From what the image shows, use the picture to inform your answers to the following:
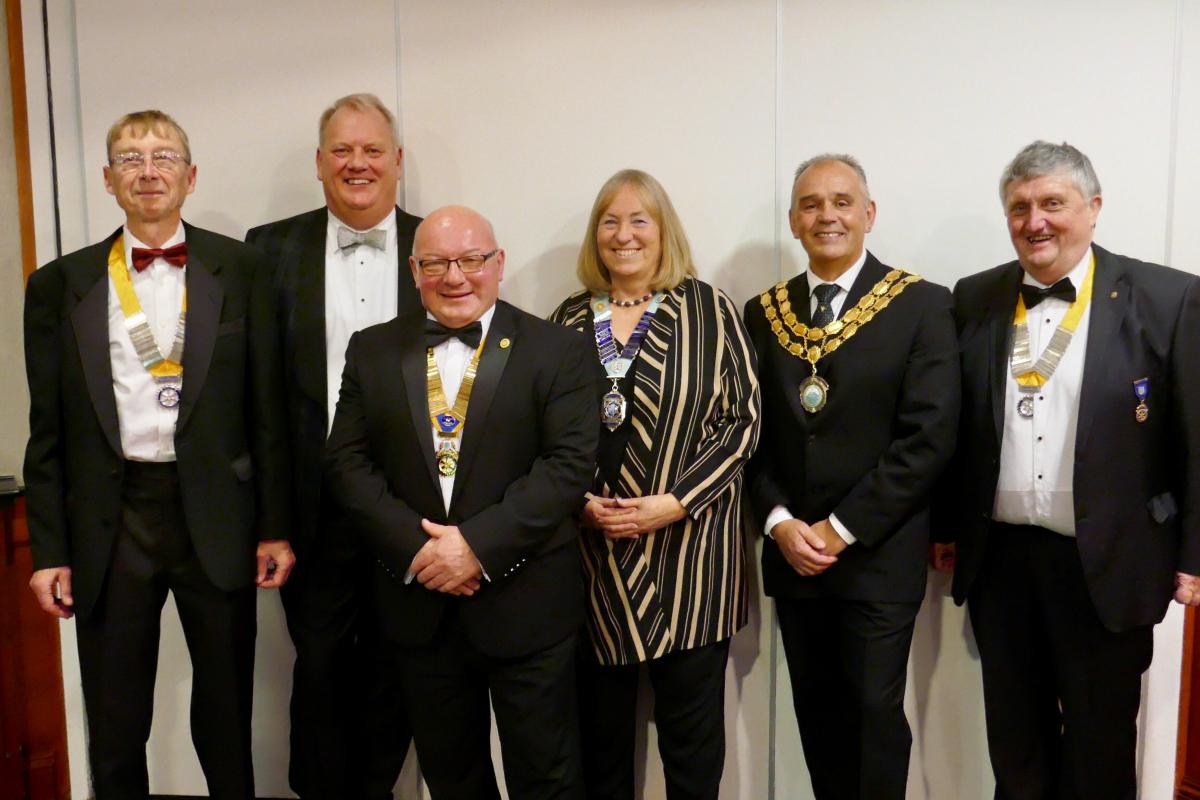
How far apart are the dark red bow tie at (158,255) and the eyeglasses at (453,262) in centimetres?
67

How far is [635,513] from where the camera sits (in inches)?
96.4

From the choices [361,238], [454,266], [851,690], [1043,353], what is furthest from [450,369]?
[1043,353]

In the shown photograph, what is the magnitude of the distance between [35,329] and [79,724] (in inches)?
62.8

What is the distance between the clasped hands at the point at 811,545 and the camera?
2520 millimetres

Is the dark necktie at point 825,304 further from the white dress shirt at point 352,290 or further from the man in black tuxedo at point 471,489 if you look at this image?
the white dress shirt at point 352,290

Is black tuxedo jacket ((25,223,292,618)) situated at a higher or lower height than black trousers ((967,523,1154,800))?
higher

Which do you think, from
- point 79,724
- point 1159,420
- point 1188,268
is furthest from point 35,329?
point 1188,268

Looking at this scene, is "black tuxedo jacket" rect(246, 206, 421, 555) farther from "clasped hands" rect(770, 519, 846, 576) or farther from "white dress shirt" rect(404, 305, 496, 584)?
"clasped hands" rect(770, 519, 846, 576)

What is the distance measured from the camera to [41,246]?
10.2 ft

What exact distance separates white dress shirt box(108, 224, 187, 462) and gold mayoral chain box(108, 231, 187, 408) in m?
0.01

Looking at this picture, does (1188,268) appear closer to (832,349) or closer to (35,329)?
(832,349)

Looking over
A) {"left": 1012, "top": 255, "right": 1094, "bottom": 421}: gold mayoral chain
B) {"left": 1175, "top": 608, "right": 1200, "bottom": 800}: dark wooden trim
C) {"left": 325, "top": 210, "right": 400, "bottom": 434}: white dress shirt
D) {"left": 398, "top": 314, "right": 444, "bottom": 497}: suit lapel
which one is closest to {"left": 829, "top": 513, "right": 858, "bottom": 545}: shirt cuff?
{"left": 1012, "top": 255, "right": 1094, "bottom": 421}: gold mayoral chain

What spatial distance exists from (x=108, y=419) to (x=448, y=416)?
863 millimetres

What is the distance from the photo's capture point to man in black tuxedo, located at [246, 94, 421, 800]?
2674 mm
